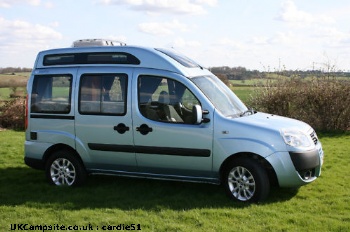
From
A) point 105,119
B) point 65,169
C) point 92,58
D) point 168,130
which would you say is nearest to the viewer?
point 168,130

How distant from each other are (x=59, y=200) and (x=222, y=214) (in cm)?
257

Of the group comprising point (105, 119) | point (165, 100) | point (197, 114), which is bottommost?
point (105, 119)

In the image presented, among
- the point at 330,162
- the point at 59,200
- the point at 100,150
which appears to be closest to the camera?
the point at 59,200

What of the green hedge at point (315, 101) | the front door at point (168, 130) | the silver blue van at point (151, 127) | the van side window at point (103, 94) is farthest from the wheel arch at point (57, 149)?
the green hedge at point (315, 101)

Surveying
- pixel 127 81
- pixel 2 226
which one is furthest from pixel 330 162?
pixel 2 226

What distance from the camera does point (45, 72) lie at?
7895 millimetres

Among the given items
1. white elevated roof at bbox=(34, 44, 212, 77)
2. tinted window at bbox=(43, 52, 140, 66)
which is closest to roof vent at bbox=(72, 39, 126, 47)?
white elevated roof at bbox=(34, 44, 212, 77)

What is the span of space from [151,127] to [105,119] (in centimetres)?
83

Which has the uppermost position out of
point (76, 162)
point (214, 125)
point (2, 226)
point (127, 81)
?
point (127, 81)

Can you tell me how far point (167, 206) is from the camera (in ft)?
21.4

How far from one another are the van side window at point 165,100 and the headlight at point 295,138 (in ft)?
4.45

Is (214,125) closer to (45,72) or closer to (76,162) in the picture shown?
(76,162)

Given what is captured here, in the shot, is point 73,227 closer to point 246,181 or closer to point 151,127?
point 151,127

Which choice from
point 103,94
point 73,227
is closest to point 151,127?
point 103,94
